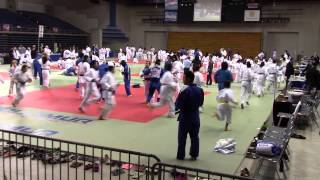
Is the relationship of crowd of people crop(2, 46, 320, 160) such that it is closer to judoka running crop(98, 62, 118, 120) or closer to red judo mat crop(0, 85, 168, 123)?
judoka running crop(98, 62, 118, 120)

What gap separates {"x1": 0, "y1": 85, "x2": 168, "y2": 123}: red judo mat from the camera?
42.6 feet

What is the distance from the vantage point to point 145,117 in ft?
41.7

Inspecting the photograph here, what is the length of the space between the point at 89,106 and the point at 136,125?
349cm

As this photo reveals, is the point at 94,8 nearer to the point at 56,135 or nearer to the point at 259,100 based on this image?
the point at 259,100

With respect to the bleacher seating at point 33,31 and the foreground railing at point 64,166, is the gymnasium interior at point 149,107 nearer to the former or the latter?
the foreground railing at point 64,166

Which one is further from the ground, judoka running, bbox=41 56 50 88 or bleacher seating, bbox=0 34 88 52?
bleacher seating, bbox=0 34 88 52

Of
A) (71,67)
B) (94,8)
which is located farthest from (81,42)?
(71,67)

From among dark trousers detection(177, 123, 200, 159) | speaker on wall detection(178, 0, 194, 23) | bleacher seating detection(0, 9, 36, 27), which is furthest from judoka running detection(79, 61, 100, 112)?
speaker on wall detection(178, 0, 194, 23)

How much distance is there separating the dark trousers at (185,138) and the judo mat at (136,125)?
0.63 ft

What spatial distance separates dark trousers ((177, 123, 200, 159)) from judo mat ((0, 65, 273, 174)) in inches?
7.5

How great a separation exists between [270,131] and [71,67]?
19.3 meters

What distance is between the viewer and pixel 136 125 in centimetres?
1149

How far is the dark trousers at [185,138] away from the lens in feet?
26.4

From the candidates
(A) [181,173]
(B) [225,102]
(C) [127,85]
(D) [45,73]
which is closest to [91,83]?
(C) [127,85]
